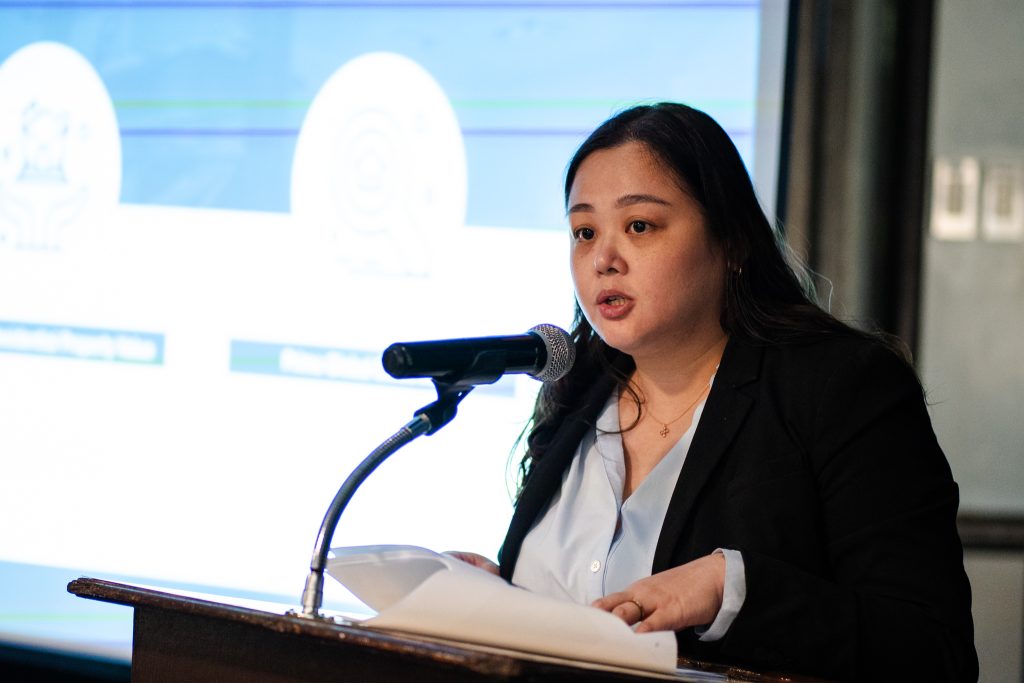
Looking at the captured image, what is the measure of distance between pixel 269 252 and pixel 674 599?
2010 millimetres

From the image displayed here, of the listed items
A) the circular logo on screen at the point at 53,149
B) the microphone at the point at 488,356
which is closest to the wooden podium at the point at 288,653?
the microphone at the point at 488,356

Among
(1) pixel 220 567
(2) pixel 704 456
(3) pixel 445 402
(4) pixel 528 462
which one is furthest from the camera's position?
(1) pixel 220 567

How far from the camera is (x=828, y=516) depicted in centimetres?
139

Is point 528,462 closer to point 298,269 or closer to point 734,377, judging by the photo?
point 734,377

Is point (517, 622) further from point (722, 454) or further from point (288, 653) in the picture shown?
point (722, 454)

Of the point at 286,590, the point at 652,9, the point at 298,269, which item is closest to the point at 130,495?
the point at 286,590

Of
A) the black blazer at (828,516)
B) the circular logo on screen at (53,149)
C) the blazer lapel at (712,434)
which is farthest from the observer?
the circular logo on screen at (53,149)

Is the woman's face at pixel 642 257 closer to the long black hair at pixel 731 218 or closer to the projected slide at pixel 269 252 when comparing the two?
the long black hair at pixel 731 218

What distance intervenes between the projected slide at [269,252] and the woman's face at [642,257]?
105 cm

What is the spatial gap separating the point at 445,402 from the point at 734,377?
0.54 meters

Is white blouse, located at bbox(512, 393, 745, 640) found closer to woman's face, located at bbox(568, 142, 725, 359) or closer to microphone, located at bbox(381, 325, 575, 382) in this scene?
woman's face, located at bbox(568, 142, 725, 359)

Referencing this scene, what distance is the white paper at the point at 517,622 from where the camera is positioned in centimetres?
93

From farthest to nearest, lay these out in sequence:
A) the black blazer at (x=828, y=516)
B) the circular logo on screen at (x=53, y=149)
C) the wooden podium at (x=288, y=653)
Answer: the circular logo on screen at (x=53, y=149) < the black blazer at (x=828, y=516) < the wooden podium at (x=288, y=653)

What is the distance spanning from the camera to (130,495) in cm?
297
